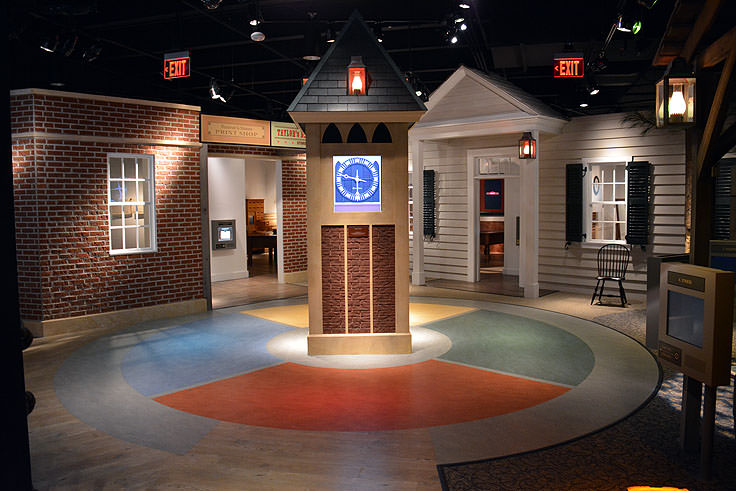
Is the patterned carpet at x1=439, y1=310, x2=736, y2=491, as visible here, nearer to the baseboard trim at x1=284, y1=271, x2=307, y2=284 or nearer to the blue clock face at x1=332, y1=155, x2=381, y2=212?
the blue clock face at x1=332, y1=155, x2=381, y2=212

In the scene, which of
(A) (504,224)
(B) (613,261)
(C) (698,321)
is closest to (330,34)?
(A) (504,224)

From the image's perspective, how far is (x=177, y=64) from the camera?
32.2 feet

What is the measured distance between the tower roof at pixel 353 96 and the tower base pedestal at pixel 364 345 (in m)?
2.56

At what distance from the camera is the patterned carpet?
375cm

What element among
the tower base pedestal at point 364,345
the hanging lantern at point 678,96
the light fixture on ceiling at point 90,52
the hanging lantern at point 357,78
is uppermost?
the light fixture on ceiling at point 90,52

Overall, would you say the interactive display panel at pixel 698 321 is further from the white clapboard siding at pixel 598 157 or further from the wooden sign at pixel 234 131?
the wooden sign at pixel 234 131

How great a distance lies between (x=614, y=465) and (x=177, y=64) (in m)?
8.92

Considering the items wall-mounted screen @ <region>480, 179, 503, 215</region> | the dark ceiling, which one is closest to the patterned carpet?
the dark ceiling

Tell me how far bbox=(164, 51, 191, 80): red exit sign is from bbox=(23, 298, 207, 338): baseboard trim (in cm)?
387

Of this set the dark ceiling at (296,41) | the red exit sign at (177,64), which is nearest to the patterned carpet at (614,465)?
the dark ceiling at (296,41)

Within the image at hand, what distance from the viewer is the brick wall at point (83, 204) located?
7988 mm

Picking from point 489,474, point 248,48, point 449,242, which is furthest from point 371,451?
point 248,48

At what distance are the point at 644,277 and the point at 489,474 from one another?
25.4ft

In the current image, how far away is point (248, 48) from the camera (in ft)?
44.5
